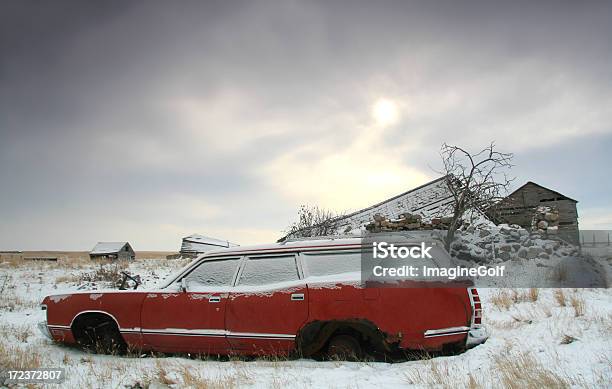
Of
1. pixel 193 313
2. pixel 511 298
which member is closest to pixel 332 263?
pixel 193 313

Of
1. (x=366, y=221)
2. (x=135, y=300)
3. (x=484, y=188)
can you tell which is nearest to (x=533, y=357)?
(x=135, y=300)

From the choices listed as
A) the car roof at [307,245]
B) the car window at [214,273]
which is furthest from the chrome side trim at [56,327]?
the car roof at [307,245]

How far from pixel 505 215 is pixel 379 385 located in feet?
46.6

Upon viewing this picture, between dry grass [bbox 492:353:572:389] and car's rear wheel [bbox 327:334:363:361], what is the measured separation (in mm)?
1420

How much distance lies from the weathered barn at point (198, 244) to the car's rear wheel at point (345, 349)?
29151mm

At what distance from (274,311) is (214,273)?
1055mm

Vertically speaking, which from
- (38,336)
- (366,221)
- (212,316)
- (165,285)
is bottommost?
(38,336)

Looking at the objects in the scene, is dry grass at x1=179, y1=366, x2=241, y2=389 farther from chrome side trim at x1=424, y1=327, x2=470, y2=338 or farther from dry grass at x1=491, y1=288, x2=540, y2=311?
dry grass at x1=491, y1=288, x2=540, y2=311

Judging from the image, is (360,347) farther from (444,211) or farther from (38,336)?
(444,211)

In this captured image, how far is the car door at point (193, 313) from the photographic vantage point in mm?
5098

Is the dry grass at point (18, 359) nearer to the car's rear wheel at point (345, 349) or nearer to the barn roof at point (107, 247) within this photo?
the car's rear wheel at point (345, 349)

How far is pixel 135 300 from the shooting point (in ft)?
17.9

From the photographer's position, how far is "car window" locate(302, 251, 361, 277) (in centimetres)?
496

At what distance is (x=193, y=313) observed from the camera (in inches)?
204
